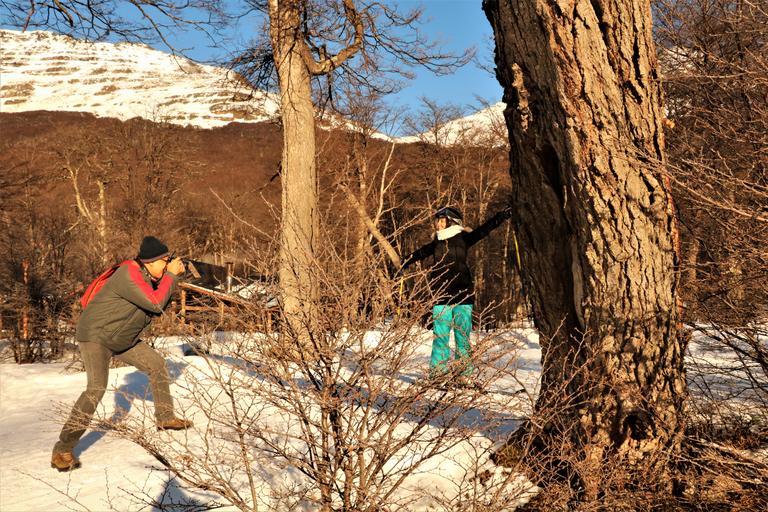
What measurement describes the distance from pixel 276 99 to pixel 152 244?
6742mm

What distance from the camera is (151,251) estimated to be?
14.8 ft

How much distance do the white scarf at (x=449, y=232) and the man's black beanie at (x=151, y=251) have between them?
266 cm

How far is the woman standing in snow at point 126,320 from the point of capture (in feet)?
13.9

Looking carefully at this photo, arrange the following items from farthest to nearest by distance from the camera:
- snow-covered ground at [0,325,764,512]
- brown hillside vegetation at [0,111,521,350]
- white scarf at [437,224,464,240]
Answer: brown hillside vegetation at [0,111,521,350], white scarf at [437,224,464,240], snow-covered ground at [0,325,764,512]

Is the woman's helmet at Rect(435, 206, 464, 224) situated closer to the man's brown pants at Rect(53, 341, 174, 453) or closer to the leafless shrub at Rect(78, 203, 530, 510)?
the man's brown pants at Rect(53, 341, 174, 453)

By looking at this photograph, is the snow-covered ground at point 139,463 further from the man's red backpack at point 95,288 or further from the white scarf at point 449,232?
the white scarf at point 449,232

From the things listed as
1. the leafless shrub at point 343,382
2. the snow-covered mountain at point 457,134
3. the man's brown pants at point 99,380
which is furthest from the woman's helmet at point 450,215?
the snow-covered mountain at point 457,134

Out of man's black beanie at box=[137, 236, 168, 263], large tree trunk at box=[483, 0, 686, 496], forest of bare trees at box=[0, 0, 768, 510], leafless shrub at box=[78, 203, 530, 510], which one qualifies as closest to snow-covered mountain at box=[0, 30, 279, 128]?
man's black beanie at box=[137, 236, 168, 263]

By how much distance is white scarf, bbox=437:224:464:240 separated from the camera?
6.05 metres

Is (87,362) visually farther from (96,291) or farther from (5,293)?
(5,293)

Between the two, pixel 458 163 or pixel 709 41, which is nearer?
pixel 709 41

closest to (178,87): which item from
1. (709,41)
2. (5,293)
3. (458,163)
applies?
(458,163)

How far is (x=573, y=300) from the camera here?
145 inches

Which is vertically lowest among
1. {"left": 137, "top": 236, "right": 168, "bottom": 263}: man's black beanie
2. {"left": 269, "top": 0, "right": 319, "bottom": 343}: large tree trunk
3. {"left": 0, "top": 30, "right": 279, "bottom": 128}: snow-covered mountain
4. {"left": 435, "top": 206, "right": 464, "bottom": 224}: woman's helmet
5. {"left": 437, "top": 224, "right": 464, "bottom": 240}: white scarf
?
{"left": 137, "top": 236, "right": 168, "bottom": 263}: man's black beanie
